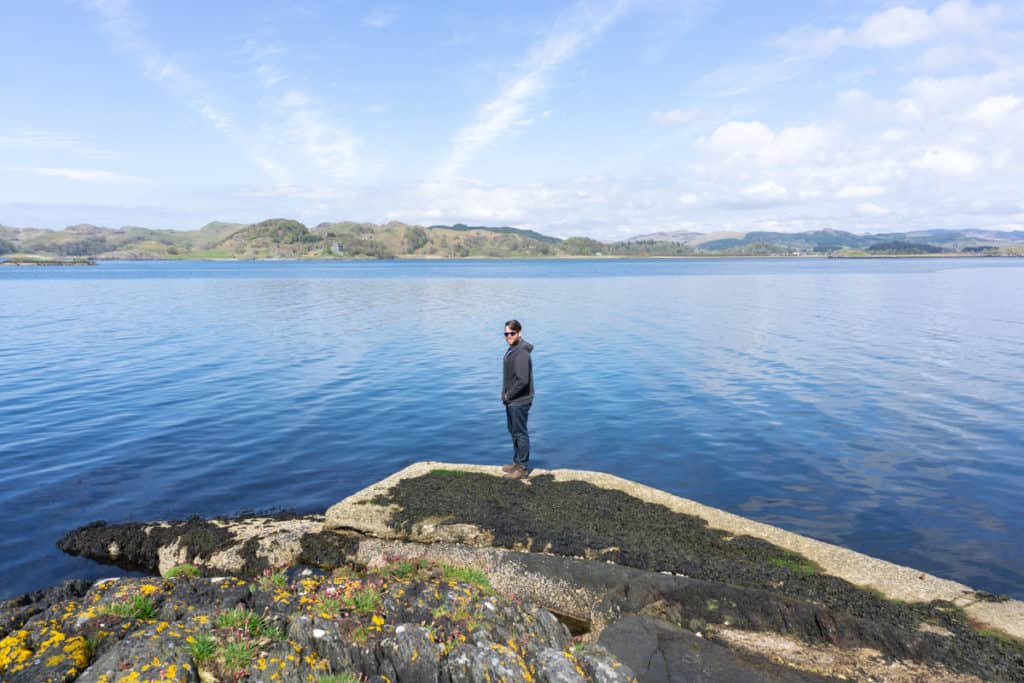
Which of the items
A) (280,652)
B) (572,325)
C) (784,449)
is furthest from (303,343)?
(280,652)

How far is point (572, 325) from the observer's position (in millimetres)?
55781

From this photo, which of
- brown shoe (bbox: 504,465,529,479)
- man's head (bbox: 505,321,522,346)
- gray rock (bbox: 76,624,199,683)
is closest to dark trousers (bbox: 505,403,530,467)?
brown shoe (bbox: 504,465,529,479)

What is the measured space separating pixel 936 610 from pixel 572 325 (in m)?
46.5

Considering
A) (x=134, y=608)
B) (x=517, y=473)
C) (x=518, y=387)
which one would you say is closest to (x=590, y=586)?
(x=517, y=473)

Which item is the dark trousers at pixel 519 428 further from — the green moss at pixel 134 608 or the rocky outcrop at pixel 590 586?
the green moss at pixel 134 608

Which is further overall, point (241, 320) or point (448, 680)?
point (241, 320)

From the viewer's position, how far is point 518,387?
48.4ft

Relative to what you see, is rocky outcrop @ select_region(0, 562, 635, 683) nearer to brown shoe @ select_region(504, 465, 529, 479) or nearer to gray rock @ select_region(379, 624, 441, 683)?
gray rock @ select_region(379, 624, 441, 683)

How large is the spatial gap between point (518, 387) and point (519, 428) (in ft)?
4.31

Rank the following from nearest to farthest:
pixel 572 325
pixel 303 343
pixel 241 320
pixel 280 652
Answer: pixel 280 652 → pixel 303 343 → pixel 572 325 → pixel 241 320

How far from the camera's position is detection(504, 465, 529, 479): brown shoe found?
1572 cm

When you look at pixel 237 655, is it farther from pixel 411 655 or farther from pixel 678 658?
pixel 678 658

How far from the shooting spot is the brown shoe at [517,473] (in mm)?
15719

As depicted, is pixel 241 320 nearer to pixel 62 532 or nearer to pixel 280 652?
pixel 62 532
